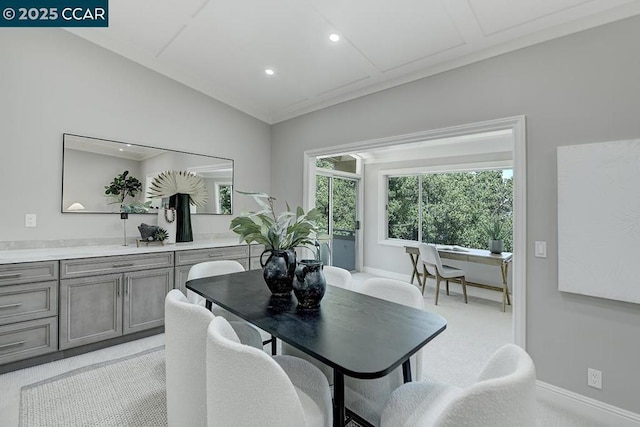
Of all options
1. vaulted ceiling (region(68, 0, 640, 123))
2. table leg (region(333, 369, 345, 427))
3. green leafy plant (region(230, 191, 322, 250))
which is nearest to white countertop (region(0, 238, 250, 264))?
green leafy plant (region(230, 191, 322, 250))

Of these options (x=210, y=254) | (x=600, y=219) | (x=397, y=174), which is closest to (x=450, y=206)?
(x=397, y=174)

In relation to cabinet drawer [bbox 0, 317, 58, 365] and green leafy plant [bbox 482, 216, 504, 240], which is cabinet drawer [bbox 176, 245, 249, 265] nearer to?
cabinet drawer [bbox 0, 317, 58, 365]

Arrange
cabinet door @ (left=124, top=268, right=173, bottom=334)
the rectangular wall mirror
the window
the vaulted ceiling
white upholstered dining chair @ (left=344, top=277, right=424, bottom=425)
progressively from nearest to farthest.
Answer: white upholstered dining chair @ (left=344, top=277, right=424, bottom=425) < the vaulted ceiling < cabinet door @ (left=124, top=268, right=173, bottom=334) < the rectangular wall mirror < the window

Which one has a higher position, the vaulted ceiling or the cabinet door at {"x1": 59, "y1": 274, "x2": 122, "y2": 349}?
the vaulted ceiling

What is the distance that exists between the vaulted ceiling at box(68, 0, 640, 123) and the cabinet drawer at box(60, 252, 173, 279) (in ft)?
7.47

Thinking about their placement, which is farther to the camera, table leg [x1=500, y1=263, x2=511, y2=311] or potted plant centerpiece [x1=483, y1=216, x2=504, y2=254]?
potted plant centerpiece [x1=483, y1=216, x2=504, y2=254]

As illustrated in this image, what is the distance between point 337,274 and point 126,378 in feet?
6.17

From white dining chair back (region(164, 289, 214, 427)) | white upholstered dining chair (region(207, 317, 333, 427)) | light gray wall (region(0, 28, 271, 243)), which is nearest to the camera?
white upholstered dining chair (region(207, 317, 333, 427))

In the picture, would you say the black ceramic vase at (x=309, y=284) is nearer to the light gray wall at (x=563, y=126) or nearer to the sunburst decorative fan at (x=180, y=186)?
the light gray wall at (x=563, y=126)

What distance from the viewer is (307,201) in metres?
4.24

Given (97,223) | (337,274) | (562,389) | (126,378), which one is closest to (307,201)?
(337,274)

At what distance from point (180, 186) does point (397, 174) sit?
13.1ft

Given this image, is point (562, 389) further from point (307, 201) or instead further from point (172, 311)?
point (307, 201)

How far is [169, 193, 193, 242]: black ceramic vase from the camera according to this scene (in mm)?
3734
